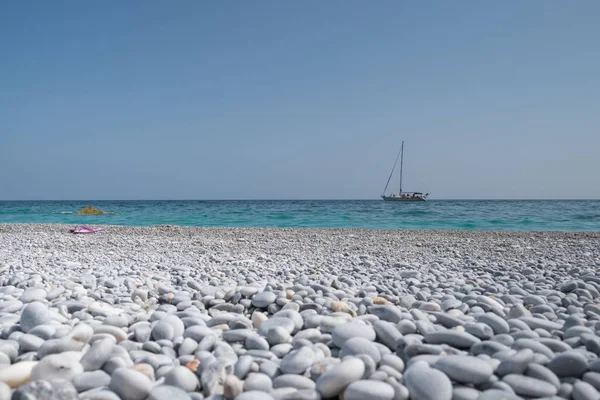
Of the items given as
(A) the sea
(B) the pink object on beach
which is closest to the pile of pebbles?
(B) the pink object on beach

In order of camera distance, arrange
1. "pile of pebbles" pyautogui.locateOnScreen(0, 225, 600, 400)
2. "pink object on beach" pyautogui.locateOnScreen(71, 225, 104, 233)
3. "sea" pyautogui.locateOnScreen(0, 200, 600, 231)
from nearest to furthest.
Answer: "pile of pebbles" pyautogui.locateOnScreen(0, 225, 600, 400), "pink object on beach" pyautogui.locateOnScreen(71, 225, 104, 233), "sea" pyautogui.locateOnScreen(0, 200, 600, 231)

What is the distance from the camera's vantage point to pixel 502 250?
6688mm

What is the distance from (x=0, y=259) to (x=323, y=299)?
4.84m

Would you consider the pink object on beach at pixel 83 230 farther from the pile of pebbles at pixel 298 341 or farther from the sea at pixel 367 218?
the pile of pebbles at pixel 298 341

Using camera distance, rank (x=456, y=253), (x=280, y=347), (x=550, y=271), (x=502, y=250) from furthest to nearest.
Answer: (x=502, y=250) < (x=456, y=253) < (x=550, y=271) < (x=280, y=347)

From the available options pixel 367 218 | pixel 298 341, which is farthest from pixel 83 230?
pixel 367 218

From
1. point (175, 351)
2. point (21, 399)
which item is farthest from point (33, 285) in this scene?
point (21, 399)

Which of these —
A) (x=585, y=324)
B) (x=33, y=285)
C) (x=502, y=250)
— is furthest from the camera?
(x=502, y=250)

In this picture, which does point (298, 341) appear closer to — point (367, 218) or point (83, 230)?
point (83, 230)

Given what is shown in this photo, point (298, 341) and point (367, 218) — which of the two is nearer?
point (298, 341)

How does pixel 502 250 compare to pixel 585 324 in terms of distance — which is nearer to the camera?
pixel 585 324

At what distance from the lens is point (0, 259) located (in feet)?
16.9

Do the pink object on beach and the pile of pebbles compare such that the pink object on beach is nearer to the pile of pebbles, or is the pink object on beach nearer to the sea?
the sea

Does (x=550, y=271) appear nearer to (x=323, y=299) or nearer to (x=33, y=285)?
(x=323, y=299)
